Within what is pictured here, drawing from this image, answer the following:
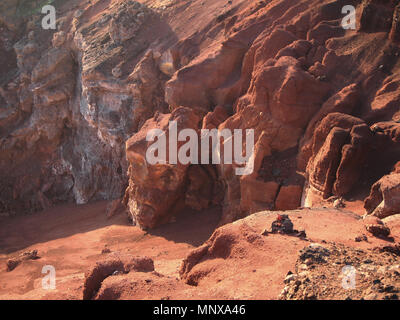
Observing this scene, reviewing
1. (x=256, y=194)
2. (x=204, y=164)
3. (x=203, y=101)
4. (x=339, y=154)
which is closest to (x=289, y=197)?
(x=256, y=194)

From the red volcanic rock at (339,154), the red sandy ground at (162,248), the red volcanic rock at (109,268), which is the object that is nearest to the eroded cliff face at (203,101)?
the red volcanic rock at (339,154)

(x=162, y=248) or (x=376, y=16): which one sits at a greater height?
(x=376, y=16)

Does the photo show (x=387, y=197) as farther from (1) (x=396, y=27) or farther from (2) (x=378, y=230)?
(1) (x=396, y=27)

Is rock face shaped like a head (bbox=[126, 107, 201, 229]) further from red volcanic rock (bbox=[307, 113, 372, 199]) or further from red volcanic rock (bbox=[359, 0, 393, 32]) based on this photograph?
red volcanic rock (bbox=[359, 0, 393, 32])

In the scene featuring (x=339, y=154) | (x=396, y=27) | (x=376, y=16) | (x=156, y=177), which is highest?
(x=376, y=16)

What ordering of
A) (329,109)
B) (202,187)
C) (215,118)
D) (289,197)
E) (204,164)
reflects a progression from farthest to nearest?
1. (202,187)
2. (204,164)
3. (215,118)
4. (289,197)
5. (329,109)

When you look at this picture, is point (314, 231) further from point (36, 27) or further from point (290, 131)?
point (36, 27)

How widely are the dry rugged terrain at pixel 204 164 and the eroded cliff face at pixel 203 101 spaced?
53 millimetres

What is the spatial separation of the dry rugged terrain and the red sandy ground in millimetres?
41

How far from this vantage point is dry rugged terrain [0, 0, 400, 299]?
5598 mm

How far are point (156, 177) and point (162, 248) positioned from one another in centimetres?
230

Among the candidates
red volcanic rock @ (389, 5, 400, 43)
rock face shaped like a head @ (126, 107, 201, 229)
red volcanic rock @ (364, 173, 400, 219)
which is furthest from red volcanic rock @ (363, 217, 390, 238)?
rock face shaped like a head @ (126, 107, 201, 229)

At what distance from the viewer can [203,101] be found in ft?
45.7

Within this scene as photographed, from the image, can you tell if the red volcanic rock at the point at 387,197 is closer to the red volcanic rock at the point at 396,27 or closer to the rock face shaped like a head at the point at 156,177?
the red volcanic rock at the point at 396,27
